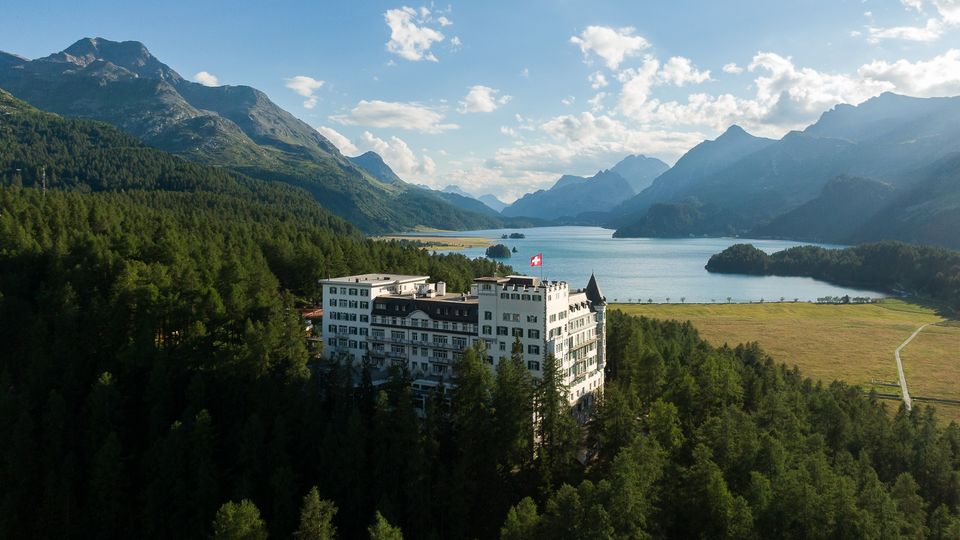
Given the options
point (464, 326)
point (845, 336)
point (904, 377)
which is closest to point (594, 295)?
point (464, 326)

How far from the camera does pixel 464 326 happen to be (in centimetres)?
6519

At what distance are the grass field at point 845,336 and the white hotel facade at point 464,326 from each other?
5194 centimetres

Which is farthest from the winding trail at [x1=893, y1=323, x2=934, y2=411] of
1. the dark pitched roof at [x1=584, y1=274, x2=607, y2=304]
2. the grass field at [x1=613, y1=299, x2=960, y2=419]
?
the dark pitched roof at [x1=584, y1=274, x2=607, y2=304]

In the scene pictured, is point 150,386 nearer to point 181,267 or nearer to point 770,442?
point 181,267

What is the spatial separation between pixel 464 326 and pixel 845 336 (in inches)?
4313

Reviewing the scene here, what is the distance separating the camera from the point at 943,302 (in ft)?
632

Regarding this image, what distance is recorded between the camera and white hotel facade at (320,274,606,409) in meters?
61.9

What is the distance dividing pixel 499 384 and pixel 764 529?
22860 millimetres

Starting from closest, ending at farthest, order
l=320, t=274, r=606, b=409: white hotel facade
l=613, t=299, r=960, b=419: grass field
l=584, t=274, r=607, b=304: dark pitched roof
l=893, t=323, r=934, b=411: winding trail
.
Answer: l=320, t=274, r=606, b=409: white hotel facade
l=584, t=274, r=607, b=304: dark pitched roof
l=893, t=323, r=934, b=411: winding trail
l=613, t=299, r=960, b=419: grass field

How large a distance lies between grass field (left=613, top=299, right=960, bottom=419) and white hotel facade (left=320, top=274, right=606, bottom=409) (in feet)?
170

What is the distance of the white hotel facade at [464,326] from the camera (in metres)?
61.9

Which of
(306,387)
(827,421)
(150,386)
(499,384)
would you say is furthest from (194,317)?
(827,421)

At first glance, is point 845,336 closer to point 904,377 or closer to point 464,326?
point 904,377

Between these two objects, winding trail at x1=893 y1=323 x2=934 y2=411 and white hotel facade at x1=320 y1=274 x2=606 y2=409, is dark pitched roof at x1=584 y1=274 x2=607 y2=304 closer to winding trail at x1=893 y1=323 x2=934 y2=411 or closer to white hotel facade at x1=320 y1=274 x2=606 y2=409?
white hotel facade at x1=320 y1=274 x2=606 y2=409
